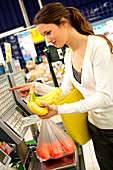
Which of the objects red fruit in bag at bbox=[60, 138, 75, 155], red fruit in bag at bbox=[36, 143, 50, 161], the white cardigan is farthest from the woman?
red fruit in bag at bbox=[36, 143, 50, 161]

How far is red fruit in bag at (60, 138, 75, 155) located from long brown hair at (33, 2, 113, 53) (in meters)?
0.78

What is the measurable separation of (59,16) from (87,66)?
34cm

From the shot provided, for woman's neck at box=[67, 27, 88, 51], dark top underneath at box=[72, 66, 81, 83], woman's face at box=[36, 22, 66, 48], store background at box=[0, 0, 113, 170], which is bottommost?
dark top underneath at box=[72, 66, 81, 83]

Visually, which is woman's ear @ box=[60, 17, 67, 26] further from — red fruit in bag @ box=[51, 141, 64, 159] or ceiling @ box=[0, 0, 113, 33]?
ceiling @ box=[0, 0, 113, 33]

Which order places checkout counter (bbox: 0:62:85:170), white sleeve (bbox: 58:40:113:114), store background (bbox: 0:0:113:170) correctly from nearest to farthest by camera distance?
1. white sleeve (bbox: 58:40:113:114)
2. checkout counter (bbox: 0:62:85:170)
3. store background (bbox: 0:0:113:170)

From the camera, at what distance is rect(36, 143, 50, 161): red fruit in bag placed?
1.39 meters

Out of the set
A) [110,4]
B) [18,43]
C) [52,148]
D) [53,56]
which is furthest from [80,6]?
[52,148]

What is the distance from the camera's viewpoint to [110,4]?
6.79 meters

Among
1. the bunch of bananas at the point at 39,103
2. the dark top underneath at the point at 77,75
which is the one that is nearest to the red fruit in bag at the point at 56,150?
the bunch of bananas at the point at 39,103

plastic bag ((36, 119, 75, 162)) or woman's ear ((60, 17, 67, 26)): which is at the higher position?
woman's ear ((60, 17, 67, 26))

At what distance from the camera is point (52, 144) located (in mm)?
1438

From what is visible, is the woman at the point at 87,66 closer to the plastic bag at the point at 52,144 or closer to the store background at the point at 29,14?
the plastic bag at the point at 52,144

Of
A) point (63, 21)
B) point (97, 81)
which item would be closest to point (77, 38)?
point (63, 21)

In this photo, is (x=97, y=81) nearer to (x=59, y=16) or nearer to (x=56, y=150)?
(x=59, y=16)
